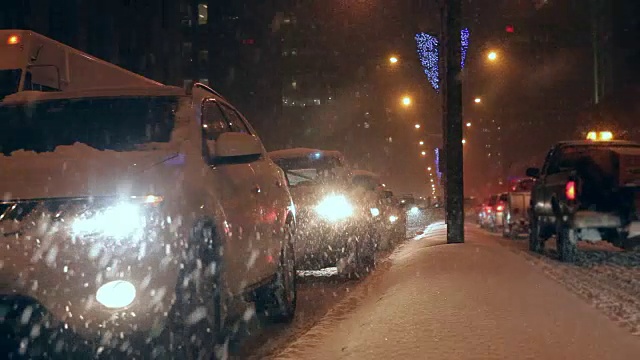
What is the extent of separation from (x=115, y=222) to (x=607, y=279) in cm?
684

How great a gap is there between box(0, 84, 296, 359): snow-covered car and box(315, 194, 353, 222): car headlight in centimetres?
388

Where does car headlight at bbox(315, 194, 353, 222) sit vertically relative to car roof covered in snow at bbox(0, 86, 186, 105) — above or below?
below

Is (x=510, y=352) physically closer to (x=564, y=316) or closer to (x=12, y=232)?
(x=564, y=316)

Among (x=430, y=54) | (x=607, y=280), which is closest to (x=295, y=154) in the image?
(x=607, y=280)

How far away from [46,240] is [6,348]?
32.3 inches

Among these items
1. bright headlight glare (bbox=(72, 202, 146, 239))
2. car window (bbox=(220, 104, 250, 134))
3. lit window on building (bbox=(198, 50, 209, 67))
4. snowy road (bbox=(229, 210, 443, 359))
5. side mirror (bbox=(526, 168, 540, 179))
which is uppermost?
lit window on building (bbox=(198, 50, 209, 67))

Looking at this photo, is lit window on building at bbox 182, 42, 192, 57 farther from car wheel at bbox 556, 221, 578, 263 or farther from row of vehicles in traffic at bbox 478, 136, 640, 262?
car wheel at bbox 556, 221, 578, 263

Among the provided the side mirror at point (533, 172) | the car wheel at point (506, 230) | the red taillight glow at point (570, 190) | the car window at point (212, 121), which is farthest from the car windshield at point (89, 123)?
the car wheel at point (506, 230)

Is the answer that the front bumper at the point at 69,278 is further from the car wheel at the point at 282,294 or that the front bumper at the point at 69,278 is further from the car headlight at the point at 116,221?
the car wheel at the point at 282,294

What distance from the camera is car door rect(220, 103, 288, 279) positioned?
19.4ft

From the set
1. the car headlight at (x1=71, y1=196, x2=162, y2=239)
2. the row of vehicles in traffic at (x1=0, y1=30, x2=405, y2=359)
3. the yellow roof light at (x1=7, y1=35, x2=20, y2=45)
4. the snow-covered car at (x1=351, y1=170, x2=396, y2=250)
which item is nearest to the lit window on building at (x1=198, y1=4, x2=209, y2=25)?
the snow-covered car at (x1=351, y1=170, x2=396, y2=250)

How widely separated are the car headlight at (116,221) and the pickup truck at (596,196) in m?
8.30

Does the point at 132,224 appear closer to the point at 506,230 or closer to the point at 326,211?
the point at 326,211

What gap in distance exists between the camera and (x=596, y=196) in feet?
34.8
